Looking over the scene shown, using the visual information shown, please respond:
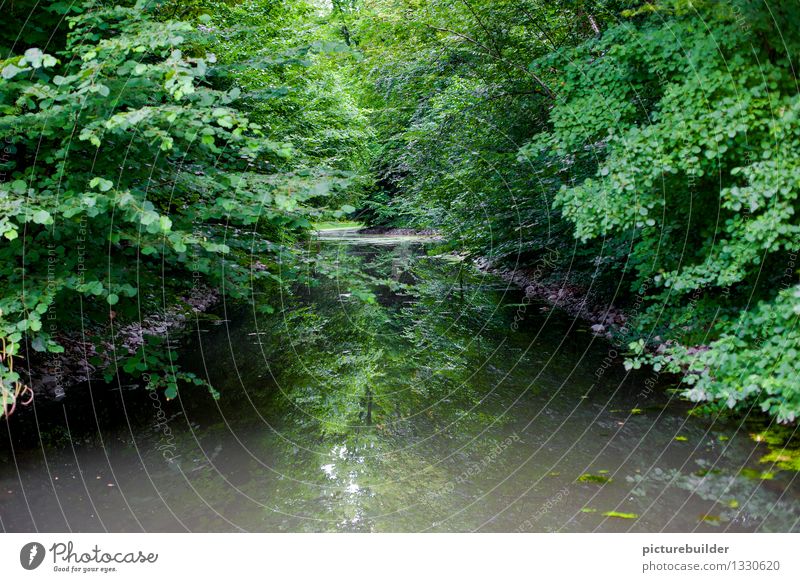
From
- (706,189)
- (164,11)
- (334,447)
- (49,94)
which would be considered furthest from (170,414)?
(706,189)

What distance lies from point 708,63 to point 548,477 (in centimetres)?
365

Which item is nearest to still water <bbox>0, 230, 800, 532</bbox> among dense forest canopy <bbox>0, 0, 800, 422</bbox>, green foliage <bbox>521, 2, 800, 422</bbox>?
dense forest canopy <bbox>0, 0, 800, 422</bbox>

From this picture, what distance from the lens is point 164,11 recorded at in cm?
826

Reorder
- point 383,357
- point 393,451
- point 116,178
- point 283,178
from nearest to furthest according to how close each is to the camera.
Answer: point 283,178 → point 116,178 → point 393,451 → point 383,357

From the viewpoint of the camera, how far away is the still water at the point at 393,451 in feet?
13.9

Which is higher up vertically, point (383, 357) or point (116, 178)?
point (116, 178)

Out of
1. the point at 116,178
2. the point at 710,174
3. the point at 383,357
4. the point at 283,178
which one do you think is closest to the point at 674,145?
the point at 710,174

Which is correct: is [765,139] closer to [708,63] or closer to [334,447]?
[708,63]

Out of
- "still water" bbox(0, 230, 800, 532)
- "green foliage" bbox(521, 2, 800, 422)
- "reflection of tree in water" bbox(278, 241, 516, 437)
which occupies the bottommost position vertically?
"reflection of tree in water" bbox(278, 241, 516, 437)

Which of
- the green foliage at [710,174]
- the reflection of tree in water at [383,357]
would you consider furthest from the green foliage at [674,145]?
the reflection of tree in water at [383,357]

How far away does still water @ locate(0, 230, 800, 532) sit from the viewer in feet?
13.9

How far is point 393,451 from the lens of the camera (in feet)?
18.3

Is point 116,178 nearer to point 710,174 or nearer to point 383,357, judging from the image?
point 710,174

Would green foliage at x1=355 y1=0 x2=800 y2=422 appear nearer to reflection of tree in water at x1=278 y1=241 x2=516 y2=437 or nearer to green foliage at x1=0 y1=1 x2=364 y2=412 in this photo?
reflection of tree in water at x1=278 y1=241 x2=516 y2=437
